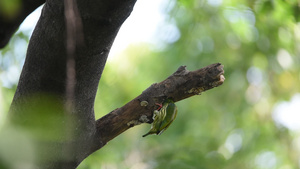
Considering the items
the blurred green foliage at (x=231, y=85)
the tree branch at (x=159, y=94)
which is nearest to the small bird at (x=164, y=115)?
the tree branch at (x=159, y=94)

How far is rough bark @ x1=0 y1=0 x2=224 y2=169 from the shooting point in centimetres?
87

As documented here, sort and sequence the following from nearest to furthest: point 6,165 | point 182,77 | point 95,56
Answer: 1. point 6,165
2. point 95,56
3. point 182,77

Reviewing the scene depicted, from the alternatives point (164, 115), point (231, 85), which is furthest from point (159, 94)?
point (231, 85)

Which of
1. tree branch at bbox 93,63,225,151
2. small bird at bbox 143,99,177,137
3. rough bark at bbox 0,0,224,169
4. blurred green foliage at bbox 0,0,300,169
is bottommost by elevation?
blurred green foliage at bbox 0,0,300,169

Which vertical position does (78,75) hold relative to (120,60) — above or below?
above

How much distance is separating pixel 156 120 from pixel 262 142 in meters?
2.50

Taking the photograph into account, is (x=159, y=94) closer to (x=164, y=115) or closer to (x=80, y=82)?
(x=164, y=115)

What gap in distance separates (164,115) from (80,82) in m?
0.28

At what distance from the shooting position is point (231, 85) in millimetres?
3621

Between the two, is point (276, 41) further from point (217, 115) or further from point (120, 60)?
point (120, 60)

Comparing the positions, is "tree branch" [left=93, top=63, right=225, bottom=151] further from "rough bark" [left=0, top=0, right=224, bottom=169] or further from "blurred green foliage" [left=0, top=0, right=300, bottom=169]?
"blurred green foliage" [left=0, top=0, right=300, bottom=169]

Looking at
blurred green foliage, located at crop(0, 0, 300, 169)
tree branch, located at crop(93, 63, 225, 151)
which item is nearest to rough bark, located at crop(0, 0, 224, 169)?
tree branch, located at crop(93, 63, 225, 151)

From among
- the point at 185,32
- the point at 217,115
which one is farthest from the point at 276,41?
the point at 217,115

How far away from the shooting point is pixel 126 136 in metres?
3.68
